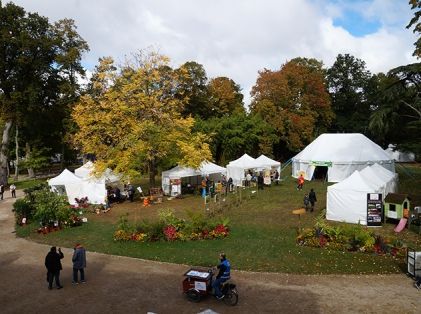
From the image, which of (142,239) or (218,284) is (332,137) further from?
(218,284)

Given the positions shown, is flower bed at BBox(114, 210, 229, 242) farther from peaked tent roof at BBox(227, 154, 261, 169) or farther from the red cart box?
peaked tent roof at BBox(227, 154, 261, 169)

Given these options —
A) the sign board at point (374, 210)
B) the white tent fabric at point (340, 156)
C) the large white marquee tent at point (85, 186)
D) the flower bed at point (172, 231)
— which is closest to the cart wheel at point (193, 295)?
the flower bed at point (172, 231)

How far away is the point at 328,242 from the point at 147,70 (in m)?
20.6

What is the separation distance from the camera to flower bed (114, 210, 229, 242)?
17359 millimetres

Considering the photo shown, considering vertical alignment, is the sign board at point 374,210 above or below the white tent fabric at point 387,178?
below

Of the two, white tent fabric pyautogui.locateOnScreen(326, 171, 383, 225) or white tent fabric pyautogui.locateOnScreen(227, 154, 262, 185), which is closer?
white tent fabric pyautogui.locateOnScreen(326, 171, 383, 225)

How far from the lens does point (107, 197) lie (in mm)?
27938

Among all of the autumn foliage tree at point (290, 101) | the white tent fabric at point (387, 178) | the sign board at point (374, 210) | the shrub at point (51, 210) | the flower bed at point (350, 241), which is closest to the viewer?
the flower bed at point (350, 241)

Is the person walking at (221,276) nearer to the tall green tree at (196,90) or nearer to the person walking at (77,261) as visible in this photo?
the person walking at (77,261)

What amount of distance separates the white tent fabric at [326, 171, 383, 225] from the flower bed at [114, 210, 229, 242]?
6.49 metres

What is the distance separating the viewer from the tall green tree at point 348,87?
63062mm

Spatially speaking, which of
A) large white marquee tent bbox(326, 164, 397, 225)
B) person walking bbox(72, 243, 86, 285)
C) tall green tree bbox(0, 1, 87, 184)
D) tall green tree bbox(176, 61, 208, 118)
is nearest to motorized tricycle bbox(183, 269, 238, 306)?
person walking bbox(72, 243, 86, 285)

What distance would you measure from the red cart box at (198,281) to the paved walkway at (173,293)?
0.42 meters

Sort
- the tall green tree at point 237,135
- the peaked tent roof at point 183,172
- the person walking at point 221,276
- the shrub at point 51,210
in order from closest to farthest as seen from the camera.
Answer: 1. the person walking at point 221,276
2. the shrub at point 51,210
3. the peaked tent roof at point 183,172
4. the tall green tree at point 237,135
